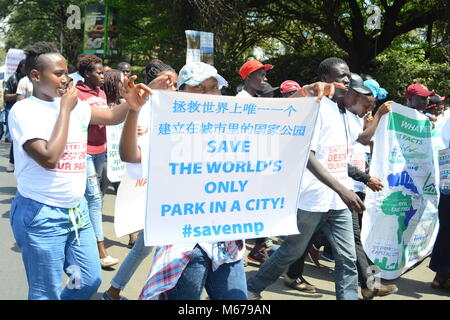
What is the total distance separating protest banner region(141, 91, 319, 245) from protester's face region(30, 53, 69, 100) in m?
0.69

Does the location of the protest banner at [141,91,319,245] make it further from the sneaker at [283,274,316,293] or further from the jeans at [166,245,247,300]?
the sneaker at [283,274,316,293]

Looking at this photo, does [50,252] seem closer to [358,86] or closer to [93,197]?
[93,197]

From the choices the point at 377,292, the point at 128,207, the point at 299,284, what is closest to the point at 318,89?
the point at 128,207

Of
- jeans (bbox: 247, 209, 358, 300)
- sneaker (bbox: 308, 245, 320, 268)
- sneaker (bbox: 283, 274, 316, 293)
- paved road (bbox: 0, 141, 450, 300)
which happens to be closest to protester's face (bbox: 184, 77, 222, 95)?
jeans (bbox: 247, 209, 358, 300)

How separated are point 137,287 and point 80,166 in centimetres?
190

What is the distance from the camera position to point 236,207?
9.45 feet

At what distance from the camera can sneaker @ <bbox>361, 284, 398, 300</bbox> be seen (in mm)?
4453

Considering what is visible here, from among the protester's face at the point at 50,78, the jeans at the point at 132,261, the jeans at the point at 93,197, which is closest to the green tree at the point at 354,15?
the jeans at the point at 93,197

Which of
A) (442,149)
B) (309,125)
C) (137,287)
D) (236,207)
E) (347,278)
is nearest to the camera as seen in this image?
(236,207)

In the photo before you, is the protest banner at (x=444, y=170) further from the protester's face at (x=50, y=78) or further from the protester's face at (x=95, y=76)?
the protester's face at (x=50, y=78)

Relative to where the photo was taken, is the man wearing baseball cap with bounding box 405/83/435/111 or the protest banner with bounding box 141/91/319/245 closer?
the protest banner with bounding box 141/91/319/245

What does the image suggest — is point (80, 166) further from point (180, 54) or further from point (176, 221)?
point (180, 54)

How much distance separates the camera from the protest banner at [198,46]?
30.0ft
